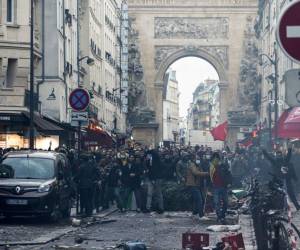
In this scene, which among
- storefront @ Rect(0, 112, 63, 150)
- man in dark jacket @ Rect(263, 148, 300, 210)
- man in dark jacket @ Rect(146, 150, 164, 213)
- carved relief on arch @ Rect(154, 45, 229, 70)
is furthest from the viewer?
carved relief on arch @ Rect(154, 45, 229, 70)

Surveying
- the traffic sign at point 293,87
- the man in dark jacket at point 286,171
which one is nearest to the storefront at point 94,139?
the man in dark jacket at point 286,171

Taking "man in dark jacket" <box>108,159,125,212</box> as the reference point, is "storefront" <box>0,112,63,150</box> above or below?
above

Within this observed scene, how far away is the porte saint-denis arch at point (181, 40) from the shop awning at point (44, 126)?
2136 inches

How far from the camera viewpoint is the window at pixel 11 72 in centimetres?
4153

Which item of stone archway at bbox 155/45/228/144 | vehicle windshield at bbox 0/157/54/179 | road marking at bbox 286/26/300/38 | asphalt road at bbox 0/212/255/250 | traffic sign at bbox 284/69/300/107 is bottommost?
asphalt road at bbox 0/212/255/250

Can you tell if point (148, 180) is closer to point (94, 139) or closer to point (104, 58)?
point (94, 139)

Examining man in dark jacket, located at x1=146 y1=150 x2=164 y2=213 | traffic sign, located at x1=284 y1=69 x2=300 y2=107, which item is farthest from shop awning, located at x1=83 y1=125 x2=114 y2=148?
Result: traffic sign, located at x1=284 y1=69 x2=300 y2=107

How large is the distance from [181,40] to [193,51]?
1721mm

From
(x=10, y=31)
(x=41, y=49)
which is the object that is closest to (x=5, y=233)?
(x=10, y=31)

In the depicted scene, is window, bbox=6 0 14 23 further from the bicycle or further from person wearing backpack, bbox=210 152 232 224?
the bicycle

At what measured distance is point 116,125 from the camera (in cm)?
8662

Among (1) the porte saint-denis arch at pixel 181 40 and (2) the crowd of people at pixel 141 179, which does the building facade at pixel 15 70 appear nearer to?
(2) the crowd of people at pixel 141 179

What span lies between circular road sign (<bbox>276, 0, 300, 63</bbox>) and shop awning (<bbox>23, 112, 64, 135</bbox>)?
31.7 metres

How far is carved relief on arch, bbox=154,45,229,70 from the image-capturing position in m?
97.8
